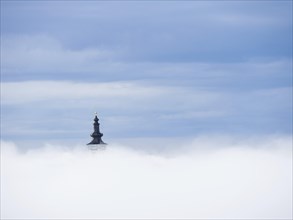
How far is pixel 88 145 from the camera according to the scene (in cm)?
9988

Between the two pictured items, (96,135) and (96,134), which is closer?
(96,134)

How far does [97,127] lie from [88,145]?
5.45m

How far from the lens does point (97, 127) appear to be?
96.8m

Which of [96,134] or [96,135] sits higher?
[96,134]
